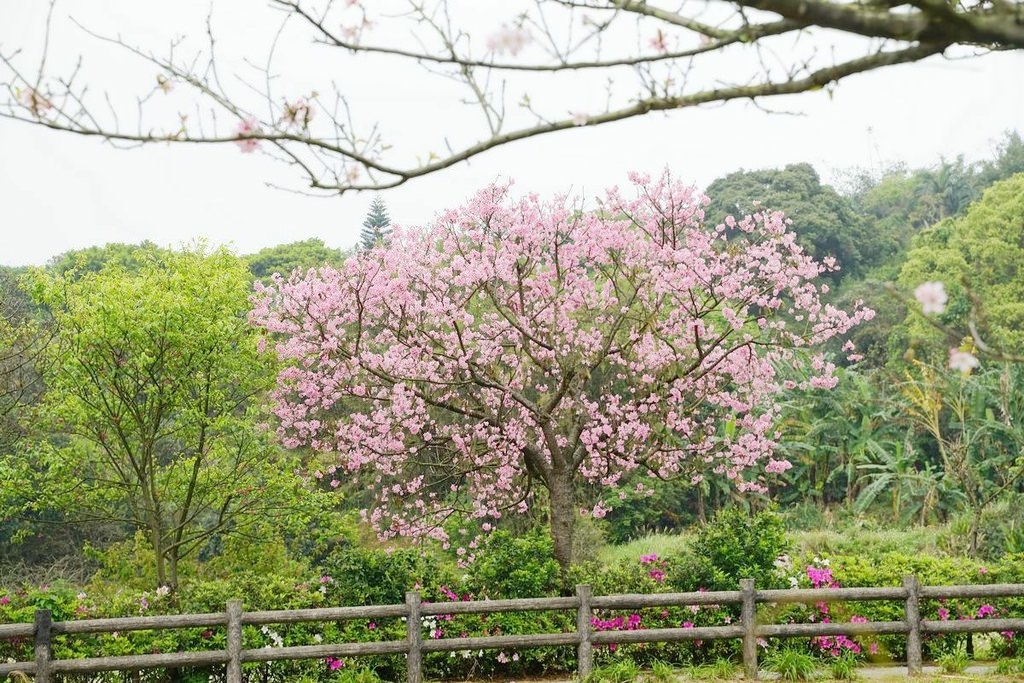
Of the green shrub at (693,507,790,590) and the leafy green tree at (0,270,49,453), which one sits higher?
the leafy green tree at (0,270,49,453)

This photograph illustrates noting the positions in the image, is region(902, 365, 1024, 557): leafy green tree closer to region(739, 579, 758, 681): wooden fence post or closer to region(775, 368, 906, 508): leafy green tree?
region(775, 368, 906, 508): leafy green tree

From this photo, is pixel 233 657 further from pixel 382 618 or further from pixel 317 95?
pixel 317 95

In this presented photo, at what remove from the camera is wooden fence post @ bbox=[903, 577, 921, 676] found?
31.4 ft

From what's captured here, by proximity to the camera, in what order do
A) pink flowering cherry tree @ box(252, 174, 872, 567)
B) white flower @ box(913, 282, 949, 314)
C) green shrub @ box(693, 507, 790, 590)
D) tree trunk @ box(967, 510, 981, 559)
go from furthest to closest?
tree trunk @ box(967, 510, 981, 559)
pink flowering cherry tree @ box(252, 174, 872, 567)
green shrub @ box(693, 507, 790, 590)
white flower @ box(913, 282, 949, 314)

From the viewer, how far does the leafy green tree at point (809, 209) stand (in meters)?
36.4

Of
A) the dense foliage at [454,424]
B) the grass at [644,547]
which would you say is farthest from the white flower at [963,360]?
the grass at [644,547]

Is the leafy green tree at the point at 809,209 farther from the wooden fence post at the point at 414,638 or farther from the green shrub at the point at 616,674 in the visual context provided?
the wooden fence post at the point at 414,638

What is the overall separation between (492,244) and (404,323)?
1.41 metres

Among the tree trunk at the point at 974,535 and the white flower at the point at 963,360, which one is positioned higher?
the white flower at the point at 963,360

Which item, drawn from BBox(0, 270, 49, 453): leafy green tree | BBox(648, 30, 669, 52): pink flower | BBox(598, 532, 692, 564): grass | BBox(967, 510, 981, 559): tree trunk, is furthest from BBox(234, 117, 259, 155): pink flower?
BBox(598, 532, 692, 564): grass

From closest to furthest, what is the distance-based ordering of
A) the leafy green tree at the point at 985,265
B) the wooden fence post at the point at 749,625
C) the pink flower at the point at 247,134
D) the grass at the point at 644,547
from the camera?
1. the pink flower at the point at 247,134
2. the wooden fence post at the point at 749,625
3. the grass at the point at 644,547
4. the leafy green tree at the point at 985,265

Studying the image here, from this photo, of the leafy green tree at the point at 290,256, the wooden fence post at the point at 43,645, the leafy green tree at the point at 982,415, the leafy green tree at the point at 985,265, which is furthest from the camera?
the leafy green tree at the point at 290,256

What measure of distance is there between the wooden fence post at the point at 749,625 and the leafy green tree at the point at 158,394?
6288 millimetres

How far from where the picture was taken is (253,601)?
10.2 m
